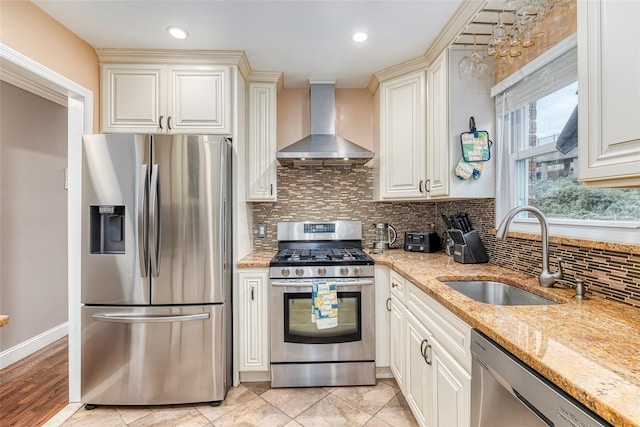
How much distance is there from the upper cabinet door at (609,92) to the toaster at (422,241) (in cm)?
165

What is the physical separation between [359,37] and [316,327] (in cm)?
203

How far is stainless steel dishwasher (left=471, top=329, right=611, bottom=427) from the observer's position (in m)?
0.68

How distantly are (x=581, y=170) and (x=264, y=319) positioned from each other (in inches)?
78.5

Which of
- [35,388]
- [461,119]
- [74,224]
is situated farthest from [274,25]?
[35,388]

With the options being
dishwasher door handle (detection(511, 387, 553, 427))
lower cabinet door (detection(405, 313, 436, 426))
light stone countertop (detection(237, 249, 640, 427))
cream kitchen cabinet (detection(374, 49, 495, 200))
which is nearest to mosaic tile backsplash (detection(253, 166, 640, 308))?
cream kitchen cabinet (detection(374, 49, 495, 200))

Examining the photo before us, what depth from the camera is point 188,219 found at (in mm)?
1912

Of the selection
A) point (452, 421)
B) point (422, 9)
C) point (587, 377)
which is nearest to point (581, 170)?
point (587, 377)

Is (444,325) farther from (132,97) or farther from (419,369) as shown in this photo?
(132,97)

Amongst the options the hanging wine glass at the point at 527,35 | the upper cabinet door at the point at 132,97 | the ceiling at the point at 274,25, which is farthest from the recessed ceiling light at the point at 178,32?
the hanging wine glass at the point at 527,35

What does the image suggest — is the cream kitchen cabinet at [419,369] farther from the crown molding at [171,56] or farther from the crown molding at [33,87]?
the crown molding at [33,87]

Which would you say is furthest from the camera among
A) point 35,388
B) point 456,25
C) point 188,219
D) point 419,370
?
point 35,388

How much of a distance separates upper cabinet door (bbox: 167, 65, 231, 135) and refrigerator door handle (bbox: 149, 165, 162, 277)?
496mm

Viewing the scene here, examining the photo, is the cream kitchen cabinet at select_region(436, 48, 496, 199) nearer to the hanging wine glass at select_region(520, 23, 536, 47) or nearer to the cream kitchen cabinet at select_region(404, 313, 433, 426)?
the hanging wine glass at select_region(520, 23, 536, 47)

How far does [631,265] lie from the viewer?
115cm
